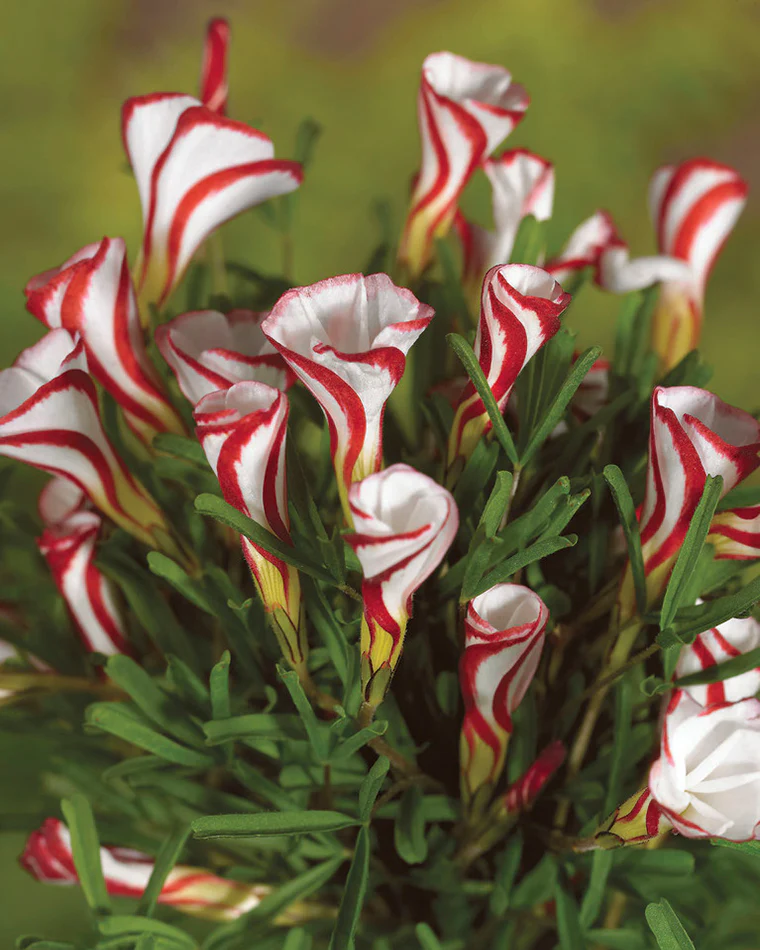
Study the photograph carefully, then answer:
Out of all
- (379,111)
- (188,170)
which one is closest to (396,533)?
(188,170)

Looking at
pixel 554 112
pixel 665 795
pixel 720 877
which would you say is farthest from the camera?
pixel 554 112

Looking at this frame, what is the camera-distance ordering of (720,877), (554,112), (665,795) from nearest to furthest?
(665,795) < (720,877) < (554,112)

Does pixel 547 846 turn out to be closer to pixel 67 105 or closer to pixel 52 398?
pixel 52 398

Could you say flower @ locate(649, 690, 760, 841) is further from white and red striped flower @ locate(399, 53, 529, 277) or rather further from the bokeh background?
the bokeh background

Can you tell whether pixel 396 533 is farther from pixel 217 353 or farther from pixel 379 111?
pixel 379 111

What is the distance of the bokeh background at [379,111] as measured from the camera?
0.73 meters

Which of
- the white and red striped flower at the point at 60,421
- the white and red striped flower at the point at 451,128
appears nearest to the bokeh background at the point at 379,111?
the white and red striped flower at the point at 451,128

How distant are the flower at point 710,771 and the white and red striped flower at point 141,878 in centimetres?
15

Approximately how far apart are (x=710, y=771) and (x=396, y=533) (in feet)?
0.33

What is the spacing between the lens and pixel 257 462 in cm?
21

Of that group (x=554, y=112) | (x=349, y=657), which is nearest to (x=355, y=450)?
(x=349, y=657)

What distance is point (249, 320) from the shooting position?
275mm

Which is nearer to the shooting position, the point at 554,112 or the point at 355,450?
the point at 355,450

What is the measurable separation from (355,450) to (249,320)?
8 centimetres
